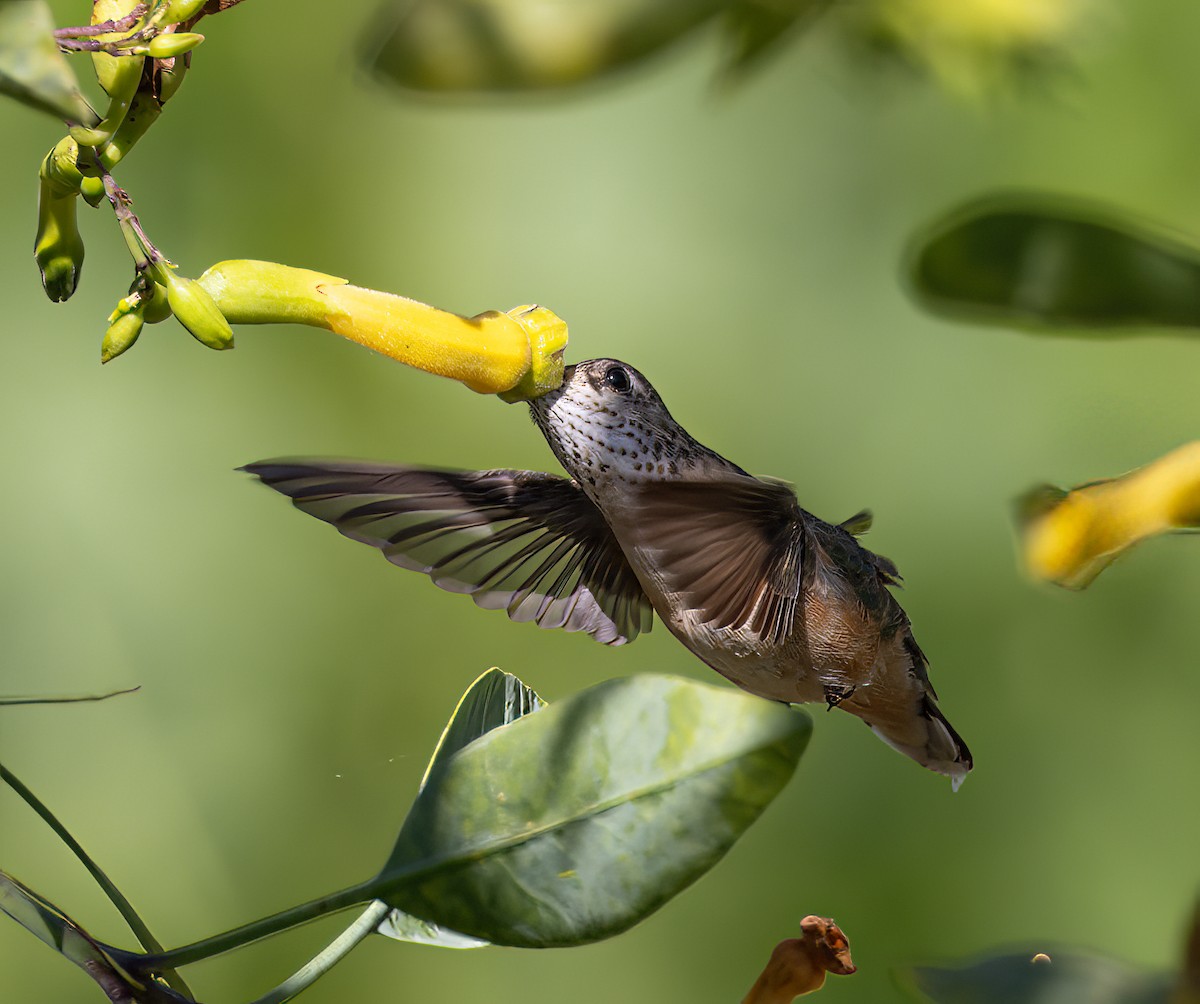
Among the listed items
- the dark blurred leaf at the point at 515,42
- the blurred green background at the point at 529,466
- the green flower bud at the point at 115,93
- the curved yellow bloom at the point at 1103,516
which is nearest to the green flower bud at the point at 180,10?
the green flower bud at the point at 115,93

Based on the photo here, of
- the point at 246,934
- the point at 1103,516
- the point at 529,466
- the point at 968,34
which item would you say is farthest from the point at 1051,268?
the point at 529,466

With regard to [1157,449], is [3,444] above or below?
below

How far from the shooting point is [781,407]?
128 cm

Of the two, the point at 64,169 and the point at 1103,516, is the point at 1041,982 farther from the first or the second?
the point at 64,169

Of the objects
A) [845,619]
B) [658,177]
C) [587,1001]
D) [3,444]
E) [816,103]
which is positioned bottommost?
[587,1001]

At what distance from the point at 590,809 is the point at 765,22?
0.26 meters

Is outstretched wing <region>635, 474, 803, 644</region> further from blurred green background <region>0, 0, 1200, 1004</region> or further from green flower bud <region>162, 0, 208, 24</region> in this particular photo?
blurred green background <region>0, 0, 1200, 1004</region>

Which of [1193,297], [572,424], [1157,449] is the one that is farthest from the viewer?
[1157,449]

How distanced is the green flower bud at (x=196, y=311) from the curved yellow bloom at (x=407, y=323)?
0.02 m

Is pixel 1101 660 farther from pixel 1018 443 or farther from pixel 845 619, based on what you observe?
pixel 845 619

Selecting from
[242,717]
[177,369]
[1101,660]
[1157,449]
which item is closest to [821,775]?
[1101,660]

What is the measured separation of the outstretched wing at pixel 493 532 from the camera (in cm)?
53

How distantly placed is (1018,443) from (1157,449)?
14 cm

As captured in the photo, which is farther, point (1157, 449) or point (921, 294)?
point (1157, 449)
